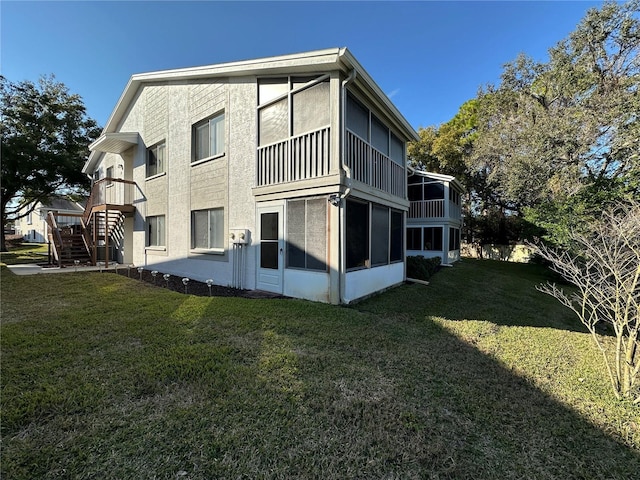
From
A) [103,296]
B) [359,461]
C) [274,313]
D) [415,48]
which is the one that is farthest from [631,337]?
[415,48]

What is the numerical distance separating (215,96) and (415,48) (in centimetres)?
915

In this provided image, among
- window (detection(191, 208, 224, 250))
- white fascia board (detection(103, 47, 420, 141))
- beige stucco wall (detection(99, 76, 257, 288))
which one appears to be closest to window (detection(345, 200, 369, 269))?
beige stucco wall (detection(99, 76, 257, 288))

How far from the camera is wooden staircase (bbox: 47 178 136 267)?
1261cm

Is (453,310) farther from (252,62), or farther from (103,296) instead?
(103,296)

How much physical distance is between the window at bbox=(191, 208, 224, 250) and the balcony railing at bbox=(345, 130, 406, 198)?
4.40 m

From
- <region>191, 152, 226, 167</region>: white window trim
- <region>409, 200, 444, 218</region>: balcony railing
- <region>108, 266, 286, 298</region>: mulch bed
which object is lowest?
<region>108, 266, 286, 298</region>: mulch bed

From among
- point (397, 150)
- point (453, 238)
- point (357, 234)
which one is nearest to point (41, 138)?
point (397, 150)

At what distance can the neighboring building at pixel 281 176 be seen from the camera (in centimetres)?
653

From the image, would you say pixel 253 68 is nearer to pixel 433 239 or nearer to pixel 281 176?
pixel 281 176

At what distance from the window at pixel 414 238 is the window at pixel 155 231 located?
13719 mm

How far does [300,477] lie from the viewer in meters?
2.00

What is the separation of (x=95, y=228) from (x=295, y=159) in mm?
11678

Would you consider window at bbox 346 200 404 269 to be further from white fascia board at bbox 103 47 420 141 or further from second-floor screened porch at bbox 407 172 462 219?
second-floor screened porch at bbox 407 172 462 219

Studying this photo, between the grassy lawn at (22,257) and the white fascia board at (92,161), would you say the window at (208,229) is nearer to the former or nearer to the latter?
the grassy lawn at (22,257)
